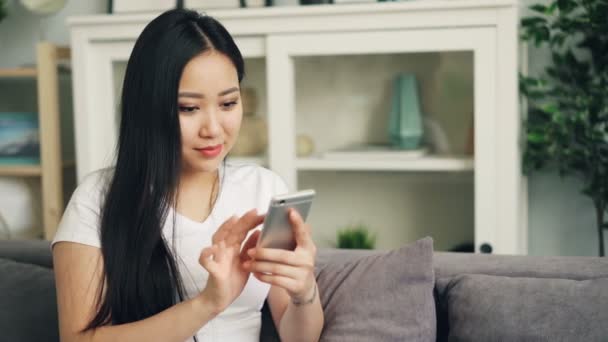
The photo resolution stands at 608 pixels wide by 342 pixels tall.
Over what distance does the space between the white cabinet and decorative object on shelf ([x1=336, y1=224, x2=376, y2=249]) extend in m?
0.03

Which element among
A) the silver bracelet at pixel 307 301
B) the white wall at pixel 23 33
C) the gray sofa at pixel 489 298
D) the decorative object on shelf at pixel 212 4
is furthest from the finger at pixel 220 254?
the white wall at pixel 23 33

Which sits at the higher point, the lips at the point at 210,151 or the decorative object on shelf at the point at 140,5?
the decorative object on shelf at the point at 140,5

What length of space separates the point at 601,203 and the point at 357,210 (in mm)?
714

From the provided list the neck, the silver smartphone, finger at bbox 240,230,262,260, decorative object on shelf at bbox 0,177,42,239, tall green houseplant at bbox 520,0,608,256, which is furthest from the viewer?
decorative object on shelf at bbox 0,177,42,239

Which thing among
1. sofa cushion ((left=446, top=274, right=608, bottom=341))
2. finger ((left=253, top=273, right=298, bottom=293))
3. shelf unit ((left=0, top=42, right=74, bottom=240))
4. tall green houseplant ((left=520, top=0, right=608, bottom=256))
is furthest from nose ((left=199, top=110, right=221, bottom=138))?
shelf unit ((left=0, top=42, right=74, bottom=240))

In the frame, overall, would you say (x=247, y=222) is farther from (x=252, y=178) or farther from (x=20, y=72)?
(x=20, y=72)

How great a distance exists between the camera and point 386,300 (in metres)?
1.28

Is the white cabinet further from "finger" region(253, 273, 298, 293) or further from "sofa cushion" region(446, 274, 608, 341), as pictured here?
"finger" region(253, 273, 298, 293)

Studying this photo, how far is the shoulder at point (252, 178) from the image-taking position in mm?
1421

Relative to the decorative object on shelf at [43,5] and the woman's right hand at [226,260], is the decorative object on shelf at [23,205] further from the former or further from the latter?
the woman's right hand at [226,260]

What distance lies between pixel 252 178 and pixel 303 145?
825 mm

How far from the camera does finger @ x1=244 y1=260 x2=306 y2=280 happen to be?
3.51 feet

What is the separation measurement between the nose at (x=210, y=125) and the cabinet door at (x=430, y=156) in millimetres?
976

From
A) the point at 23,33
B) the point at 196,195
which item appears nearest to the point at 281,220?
the point at 196,195
